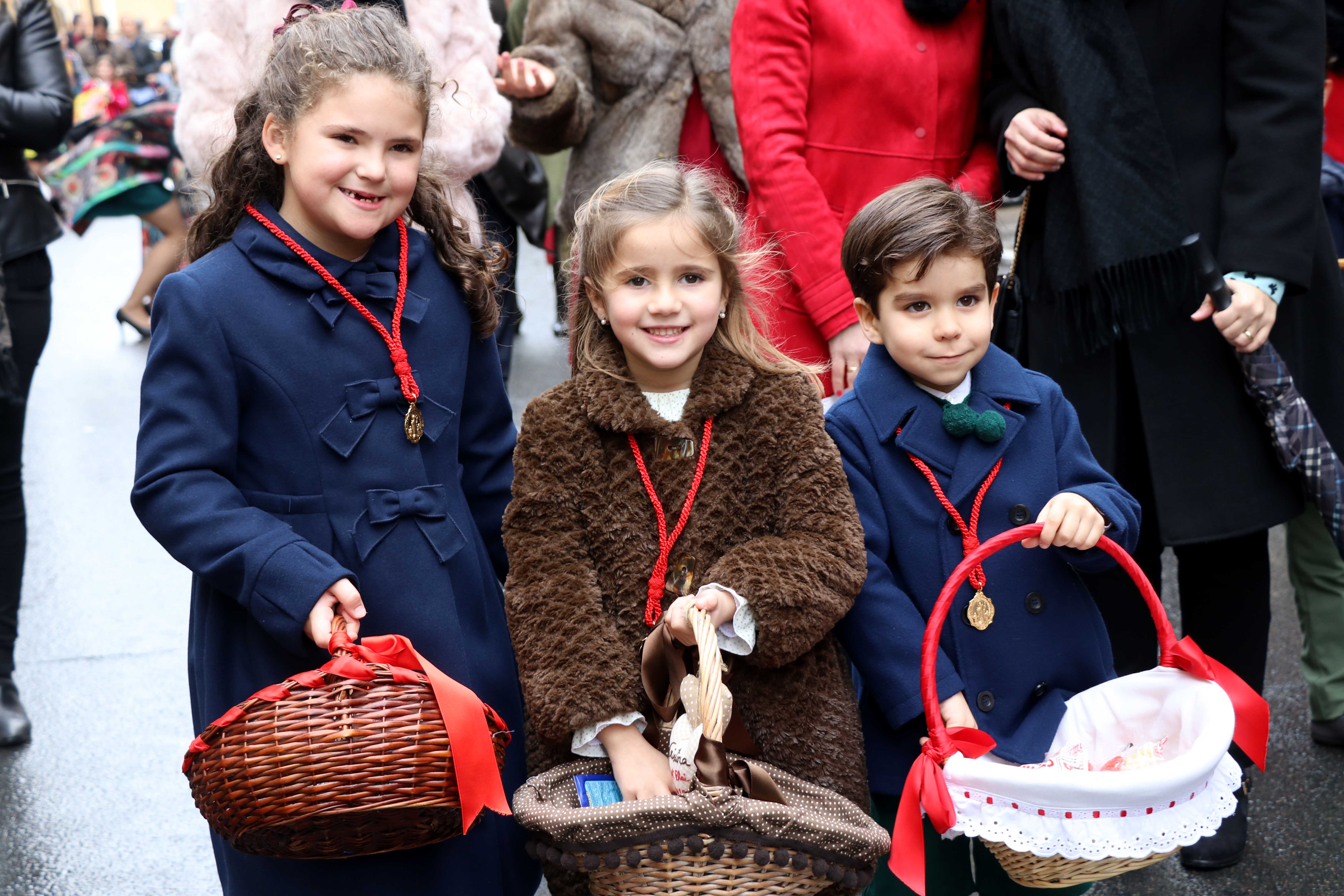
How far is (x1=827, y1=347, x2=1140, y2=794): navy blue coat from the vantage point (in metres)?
2.24

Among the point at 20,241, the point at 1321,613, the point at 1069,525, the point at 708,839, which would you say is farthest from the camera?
the point at 20,241

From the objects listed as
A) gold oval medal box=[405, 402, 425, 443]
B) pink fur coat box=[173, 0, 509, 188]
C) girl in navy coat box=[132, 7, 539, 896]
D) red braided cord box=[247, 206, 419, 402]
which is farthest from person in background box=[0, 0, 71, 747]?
gold oval medal box=[405, 402, 425, 443]

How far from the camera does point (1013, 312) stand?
2.89 metres

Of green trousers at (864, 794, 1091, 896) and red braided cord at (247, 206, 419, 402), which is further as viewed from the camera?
green trousers at (864, 794, 1091, 896)

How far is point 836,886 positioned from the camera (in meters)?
1.97

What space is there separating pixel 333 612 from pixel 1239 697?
1424 millimetres

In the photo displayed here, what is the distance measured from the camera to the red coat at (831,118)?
2885 mm

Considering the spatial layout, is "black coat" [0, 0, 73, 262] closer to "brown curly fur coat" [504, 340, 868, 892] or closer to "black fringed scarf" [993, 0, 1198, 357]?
"brown curly fur coat" [504, 340, 868, 892]

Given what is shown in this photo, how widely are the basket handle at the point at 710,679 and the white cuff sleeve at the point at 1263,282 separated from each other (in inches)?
59.5

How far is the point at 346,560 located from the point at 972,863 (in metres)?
1.23

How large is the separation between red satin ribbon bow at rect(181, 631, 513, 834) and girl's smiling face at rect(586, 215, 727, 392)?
0.65m

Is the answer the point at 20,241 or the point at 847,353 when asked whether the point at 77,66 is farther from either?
the point at 847,353

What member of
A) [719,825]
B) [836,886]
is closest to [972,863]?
[836,886]

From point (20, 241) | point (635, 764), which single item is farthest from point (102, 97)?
point (635, 764)
